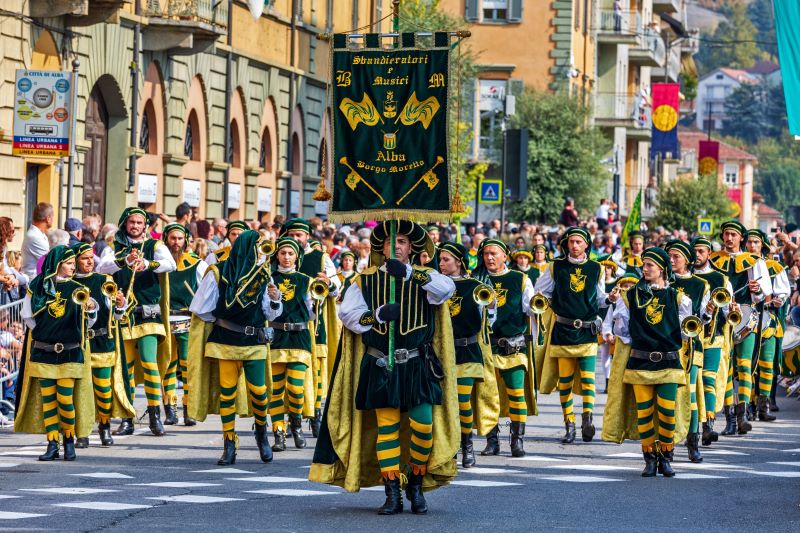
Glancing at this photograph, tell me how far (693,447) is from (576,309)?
220cm

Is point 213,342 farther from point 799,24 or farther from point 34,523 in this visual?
point 799,24

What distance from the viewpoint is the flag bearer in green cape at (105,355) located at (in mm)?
15430

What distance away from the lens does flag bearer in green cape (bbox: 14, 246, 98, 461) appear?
48.5 feet

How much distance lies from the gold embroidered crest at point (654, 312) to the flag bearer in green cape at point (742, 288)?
12.8 feet

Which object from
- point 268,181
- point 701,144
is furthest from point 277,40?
point 701,144

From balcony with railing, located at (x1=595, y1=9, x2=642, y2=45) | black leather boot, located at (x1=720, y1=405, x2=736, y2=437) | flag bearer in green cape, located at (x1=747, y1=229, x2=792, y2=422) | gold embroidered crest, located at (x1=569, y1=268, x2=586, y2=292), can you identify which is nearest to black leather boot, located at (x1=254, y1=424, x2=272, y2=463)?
gold embroidered crest, located at (x1=569, y1=268, x2=586, y2=292)

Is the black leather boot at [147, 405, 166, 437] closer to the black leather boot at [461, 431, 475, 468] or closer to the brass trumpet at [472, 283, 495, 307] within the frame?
Answer: the black leather boot at [461, 431, 475, 468]

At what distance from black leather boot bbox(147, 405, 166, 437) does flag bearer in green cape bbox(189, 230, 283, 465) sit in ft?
6.43

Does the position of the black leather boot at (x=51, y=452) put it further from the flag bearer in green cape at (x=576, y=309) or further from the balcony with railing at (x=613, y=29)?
the balcony with railing at (x=613, y=29)

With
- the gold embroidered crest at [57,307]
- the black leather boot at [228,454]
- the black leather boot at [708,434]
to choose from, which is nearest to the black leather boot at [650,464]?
the black leather boot at [708,434]

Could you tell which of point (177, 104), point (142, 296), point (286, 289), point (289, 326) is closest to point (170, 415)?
point (142, 296)

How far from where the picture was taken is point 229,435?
1477 centimetres

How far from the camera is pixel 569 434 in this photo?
17.0 meters

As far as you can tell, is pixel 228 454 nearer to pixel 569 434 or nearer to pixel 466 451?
pixel 466 451
